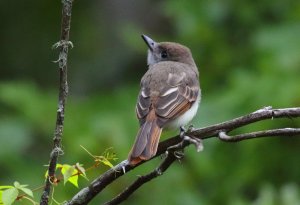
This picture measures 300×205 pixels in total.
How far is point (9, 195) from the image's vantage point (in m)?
2.98

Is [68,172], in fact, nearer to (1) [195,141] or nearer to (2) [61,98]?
(2) [61,98]

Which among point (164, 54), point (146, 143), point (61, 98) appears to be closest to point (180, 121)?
point (146, 143)

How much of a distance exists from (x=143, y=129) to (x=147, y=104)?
1.55ft

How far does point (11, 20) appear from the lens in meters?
11.1

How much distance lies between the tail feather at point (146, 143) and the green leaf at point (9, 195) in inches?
26.0

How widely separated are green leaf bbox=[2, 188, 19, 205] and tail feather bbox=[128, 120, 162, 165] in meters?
0.66

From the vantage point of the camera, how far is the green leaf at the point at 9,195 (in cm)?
294

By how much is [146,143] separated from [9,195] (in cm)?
108

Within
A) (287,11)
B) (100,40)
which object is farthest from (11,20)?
(287,11)

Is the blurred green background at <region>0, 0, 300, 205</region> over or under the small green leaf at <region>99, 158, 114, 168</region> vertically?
over

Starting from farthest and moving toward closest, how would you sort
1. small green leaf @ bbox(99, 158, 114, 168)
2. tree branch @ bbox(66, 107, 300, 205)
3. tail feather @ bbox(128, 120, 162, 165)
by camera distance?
tail feather @ bbox(128, 120, 162, 165), small green leaf @ bbox(99, 158, 114, 168), tree branch @ bbox(66, 107, 300, 205)

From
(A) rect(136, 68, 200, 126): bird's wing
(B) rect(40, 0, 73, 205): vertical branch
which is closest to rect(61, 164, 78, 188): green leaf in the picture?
(B) rect(40, 0, 73, 205): vertical branch

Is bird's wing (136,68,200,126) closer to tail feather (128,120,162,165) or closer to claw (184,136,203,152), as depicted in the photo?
tail feather (128,120,162,165)

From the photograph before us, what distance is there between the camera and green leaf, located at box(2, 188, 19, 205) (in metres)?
2.94
